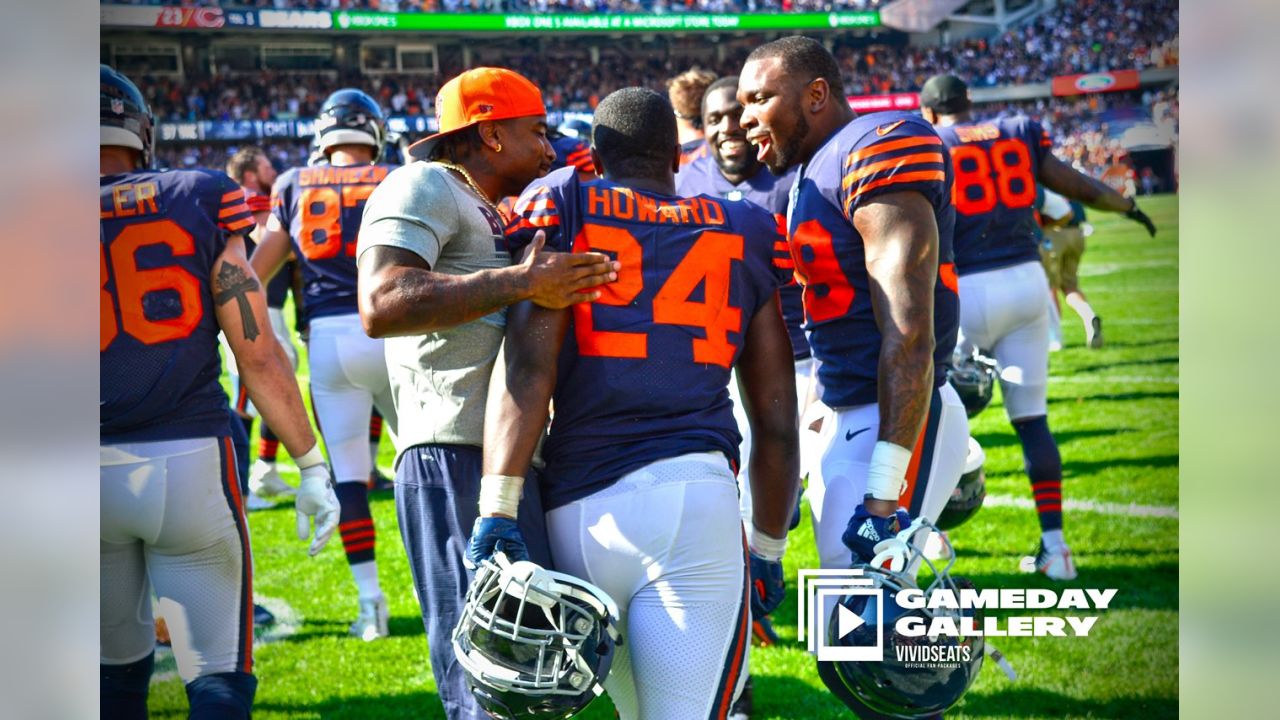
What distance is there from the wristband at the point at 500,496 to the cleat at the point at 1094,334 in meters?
6.16

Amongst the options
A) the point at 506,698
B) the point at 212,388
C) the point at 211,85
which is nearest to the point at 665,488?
the point at 506,698

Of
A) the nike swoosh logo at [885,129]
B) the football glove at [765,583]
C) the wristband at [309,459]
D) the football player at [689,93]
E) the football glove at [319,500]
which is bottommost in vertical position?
the football glove at [765,583]

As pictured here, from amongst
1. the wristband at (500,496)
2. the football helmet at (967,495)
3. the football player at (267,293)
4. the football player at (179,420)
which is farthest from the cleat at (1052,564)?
the football player at (267,293)

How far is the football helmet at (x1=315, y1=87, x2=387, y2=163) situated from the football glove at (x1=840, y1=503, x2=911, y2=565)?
2.37m

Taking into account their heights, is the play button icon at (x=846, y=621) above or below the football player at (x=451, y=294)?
below

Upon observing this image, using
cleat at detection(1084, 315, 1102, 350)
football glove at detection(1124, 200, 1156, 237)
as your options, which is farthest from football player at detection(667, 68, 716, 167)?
cleat at detection(1084, 315, 1102, 350)

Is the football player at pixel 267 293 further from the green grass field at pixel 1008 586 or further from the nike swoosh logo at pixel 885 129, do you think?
the nike swoosh logo at pixel 885 129

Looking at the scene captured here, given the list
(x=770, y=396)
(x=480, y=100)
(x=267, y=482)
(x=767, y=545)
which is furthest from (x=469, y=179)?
(x=267, y=482)

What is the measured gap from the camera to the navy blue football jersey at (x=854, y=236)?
231 cm

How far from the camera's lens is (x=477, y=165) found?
2.36m

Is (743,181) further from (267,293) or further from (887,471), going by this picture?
(267,293)

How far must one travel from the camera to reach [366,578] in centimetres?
372

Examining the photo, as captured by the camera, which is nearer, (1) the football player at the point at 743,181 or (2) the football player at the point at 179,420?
(2) the football player at the point at 179,420
